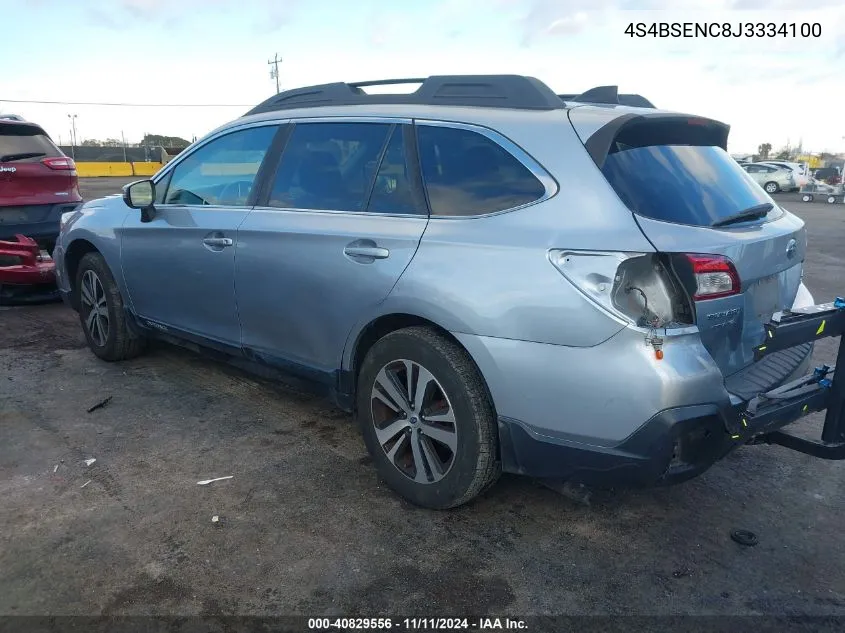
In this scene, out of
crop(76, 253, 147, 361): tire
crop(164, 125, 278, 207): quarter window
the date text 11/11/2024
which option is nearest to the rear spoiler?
the date text 11/11/2024

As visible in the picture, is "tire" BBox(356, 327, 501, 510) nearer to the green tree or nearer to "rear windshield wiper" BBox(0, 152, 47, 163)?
"rear windshield wiper" BBox(0, 152, 47, 163)

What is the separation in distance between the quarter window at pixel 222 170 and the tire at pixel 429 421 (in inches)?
55.4

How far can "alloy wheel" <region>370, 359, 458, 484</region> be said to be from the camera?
284 cm

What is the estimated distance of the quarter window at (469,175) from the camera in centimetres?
269

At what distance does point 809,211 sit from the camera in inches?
864

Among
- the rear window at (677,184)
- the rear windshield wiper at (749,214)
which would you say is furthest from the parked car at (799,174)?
the rear window at (677,184)

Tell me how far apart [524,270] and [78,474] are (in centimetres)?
243

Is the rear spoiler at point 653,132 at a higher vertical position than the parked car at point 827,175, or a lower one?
higher

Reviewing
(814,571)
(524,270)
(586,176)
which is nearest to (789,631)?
(814,571)

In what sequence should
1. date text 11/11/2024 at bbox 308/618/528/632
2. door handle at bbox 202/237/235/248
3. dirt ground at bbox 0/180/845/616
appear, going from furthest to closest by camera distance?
1. door handle at bbox 202/237/235/248
2. dirt ground at bbox 0/180/845/616
3. date text 11/11/2024 at bbox 308/618/528/632

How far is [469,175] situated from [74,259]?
3.73 meters

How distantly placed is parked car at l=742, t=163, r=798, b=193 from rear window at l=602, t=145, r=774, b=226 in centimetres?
2818

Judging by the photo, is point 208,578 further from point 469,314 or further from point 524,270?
point 524,270

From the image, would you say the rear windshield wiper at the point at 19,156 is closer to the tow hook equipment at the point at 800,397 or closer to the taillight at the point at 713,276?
the taillight at the point at 713,276
